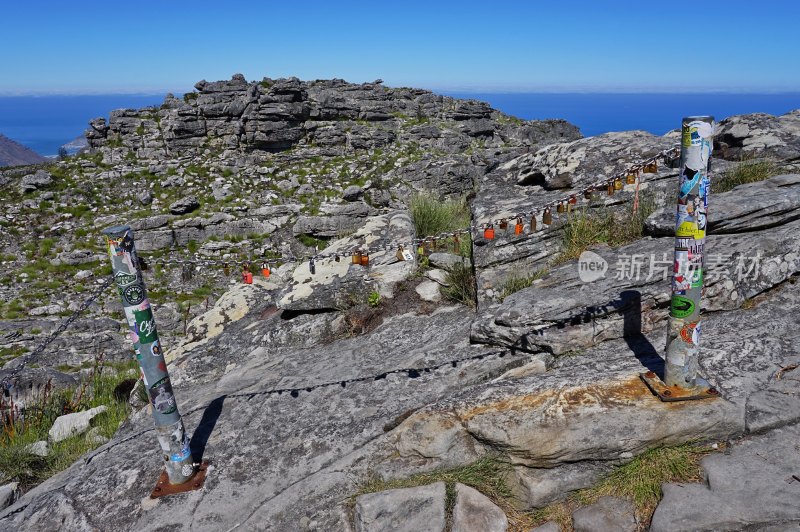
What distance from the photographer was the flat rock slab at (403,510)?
4531mm

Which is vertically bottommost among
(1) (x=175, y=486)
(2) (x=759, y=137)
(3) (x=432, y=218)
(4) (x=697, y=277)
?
(1) (x=175, y=486)

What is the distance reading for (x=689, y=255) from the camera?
4.73 meters

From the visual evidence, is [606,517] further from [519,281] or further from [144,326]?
[144,326]

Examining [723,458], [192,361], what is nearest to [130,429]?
[192,361]

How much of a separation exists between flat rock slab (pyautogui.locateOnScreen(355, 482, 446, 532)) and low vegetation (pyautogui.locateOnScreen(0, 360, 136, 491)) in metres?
4.99

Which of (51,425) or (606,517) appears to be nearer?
(606,517)

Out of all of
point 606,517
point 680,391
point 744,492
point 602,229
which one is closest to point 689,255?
point 680,391

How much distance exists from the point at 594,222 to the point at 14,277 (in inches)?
1063

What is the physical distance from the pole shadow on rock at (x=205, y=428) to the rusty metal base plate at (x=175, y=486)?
0.93 ft

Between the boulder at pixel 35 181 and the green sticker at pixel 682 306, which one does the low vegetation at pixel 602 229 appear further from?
the boulder at pixel 35 181

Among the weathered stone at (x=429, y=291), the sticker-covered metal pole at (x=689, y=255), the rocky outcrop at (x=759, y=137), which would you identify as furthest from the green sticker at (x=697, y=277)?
the rocky outcrop at (x=759, y=137)

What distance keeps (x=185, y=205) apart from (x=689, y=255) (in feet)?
97.9

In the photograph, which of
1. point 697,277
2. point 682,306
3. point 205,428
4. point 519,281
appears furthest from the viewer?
point 519,281

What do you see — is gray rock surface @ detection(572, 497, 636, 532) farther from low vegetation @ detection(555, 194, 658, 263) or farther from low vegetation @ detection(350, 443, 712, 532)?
low vegetation @ detection(555, 194, 658, 263)
